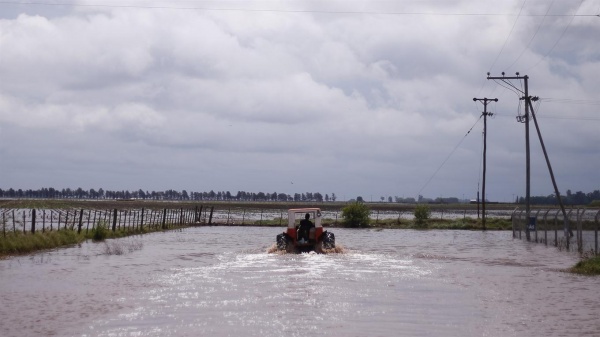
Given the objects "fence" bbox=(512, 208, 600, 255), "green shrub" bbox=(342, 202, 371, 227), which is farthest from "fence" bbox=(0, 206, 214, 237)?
"fence" bbox=(512, 208, 600, 255)

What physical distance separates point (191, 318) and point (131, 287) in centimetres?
536

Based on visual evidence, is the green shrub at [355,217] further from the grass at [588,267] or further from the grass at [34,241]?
the grass at [588,267]

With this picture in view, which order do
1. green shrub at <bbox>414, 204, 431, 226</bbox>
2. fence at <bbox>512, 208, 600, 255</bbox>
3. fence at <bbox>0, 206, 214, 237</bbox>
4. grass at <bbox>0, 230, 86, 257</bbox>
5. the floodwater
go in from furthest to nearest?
1. green shrub at <bbox>414, 204, 431, 226</bbox>
2. fence at <bbox>0, 206, 214, 237</bbox>
3. fence at <bbox>512, 208, 600, 255</bbox>
4. grass at <bbox>0, 230, 86, 257</bbox>
5. the floodwater

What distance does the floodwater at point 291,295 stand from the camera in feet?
45.7

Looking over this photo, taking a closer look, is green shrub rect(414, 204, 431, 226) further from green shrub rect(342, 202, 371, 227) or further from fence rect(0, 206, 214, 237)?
fence rect(0, 206, 214, 237)

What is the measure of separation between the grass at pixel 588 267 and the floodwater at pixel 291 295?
0.87 metres

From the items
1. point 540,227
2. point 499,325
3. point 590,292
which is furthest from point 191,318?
point 540,227

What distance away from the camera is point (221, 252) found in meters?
32.4

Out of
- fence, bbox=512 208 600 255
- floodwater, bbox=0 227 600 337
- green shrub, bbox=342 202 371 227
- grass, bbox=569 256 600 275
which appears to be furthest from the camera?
green shrub, bbox=342 202 371 227

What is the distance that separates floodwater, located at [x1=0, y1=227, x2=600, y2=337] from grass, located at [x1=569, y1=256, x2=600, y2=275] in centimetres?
87

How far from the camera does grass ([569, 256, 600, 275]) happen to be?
2369 centimetres

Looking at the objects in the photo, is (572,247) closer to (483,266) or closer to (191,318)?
(483,266)

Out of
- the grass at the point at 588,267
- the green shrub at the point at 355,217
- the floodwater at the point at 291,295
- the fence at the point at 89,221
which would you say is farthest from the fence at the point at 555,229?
the fence at the point at 89,221

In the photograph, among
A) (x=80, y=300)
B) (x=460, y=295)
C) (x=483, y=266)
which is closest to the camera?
(x=80, y=300)
